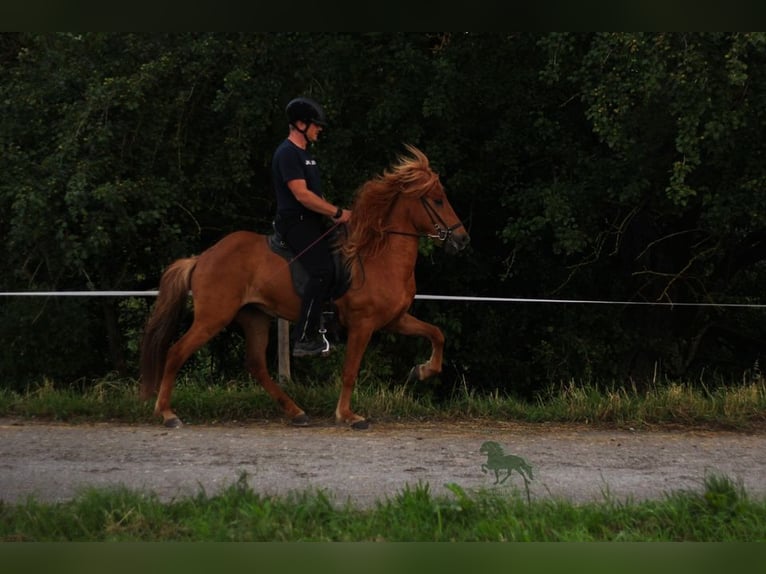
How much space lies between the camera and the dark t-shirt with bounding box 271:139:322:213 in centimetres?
854

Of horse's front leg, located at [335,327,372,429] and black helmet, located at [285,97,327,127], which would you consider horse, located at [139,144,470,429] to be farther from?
black helmet, located at [285,97,327,127]

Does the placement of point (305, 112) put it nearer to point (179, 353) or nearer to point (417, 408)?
point (179, 353)

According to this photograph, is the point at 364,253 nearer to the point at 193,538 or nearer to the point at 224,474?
the point at 224,474

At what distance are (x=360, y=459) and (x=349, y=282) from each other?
7.57 feet

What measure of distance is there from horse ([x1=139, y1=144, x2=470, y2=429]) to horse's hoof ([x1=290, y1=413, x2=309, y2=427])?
12 millimetres

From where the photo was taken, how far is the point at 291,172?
8.53m

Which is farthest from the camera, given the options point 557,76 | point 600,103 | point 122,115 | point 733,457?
point 122,115

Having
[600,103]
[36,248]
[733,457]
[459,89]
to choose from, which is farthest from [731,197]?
[36,248]

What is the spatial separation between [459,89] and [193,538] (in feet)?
28.7

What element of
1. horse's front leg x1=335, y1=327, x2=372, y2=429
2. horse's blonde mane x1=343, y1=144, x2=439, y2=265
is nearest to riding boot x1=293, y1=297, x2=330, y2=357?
horse's front leg x1=335, y1=327, x2=372, y2=429

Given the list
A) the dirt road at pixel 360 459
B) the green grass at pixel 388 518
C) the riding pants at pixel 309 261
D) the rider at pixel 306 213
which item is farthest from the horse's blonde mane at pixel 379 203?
the green grass at pixel 388 518

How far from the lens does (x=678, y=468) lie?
6918 mm

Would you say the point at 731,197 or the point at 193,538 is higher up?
the point at 731,197

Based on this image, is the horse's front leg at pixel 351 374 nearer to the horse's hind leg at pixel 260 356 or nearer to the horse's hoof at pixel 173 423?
the horse's hind leg at pixel 260 356
